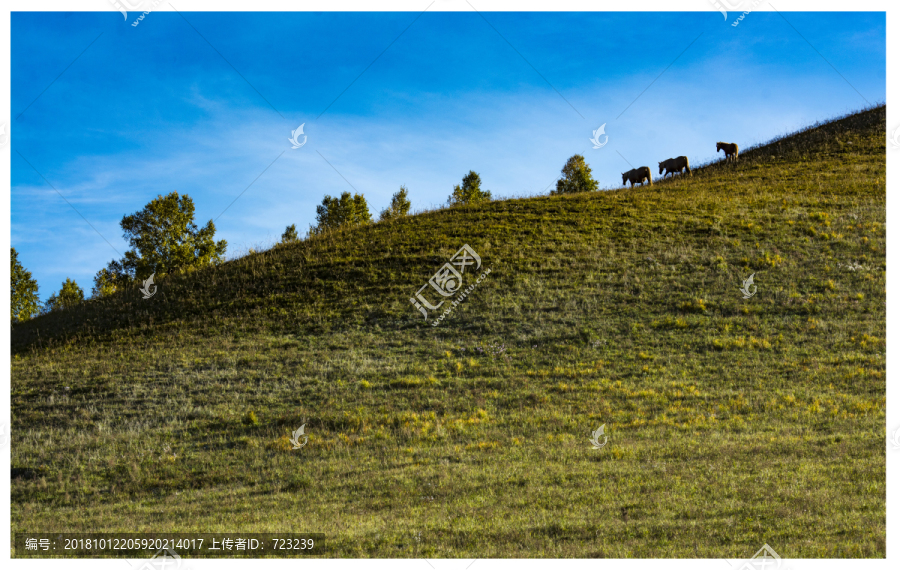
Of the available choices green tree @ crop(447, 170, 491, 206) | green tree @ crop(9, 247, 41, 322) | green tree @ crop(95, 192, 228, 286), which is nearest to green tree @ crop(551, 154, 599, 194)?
green tree @ crop(447, 170, 491, 206)

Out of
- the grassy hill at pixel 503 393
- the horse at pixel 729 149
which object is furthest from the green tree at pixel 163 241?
the horse at pixel 729 149

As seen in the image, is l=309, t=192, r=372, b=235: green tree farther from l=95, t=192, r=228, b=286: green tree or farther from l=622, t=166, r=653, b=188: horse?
l=622, t=166, r=653, b=188: horse

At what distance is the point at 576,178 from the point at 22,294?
57.9 metres

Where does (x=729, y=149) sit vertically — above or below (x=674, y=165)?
above

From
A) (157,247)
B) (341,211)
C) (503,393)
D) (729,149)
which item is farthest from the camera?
(341,211)

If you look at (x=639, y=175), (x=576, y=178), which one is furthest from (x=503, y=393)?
(x=576, y=178)

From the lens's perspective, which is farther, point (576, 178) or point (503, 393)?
point (576, 178)

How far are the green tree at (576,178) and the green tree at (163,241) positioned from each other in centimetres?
3937

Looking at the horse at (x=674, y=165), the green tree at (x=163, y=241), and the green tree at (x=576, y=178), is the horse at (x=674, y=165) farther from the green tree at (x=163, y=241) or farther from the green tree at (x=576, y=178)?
the green tree at (x=163, y=241)

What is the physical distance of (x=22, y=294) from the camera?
169ft

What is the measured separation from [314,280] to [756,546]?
2683 cm

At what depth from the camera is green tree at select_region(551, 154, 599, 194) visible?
215 feet

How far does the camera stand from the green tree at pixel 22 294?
166 ft

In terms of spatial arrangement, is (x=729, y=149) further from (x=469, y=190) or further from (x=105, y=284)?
(x=105, y=284)
